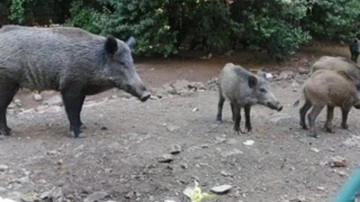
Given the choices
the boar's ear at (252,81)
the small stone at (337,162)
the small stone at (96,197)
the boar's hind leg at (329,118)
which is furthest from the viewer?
the boar's hind leg at (329,118)

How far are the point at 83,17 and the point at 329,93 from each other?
558 centimetres

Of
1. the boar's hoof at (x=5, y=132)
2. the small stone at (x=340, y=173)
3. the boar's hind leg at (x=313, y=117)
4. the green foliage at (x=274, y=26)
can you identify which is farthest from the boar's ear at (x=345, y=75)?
the boar's hoof at (x=5, y=132)

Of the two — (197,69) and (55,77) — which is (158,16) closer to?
(197,69)

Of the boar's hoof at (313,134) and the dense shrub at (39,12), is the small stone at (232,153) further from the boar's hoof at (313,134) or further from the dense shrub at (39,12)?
the dense shrub at (39,12)

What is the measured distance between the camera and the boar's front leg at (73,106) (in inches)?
261

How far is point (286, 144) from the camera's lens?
260 inches

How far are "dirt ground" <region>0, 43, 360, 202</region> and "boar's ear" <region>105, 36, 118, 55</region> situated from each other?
0.91 m

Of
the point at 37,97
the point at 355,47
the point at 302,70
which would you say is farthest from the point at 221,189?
the point at 355,47

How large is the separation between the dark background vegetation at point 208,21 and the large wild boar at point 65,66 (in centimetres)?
336

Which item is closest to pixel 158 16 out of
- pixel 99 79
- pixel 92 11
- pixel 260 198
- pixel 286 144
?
pixel 92 11

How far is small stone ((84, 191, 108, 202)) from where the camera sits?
5.07 metres

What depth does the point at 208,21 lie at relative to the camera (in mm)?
10555

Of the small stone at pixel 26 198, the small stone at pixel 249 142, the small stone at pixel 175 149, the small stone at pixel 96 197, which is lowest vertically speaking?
A: the small stone at pixel 96 197

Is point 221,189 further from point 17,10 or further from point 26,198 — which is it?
point 17,10
